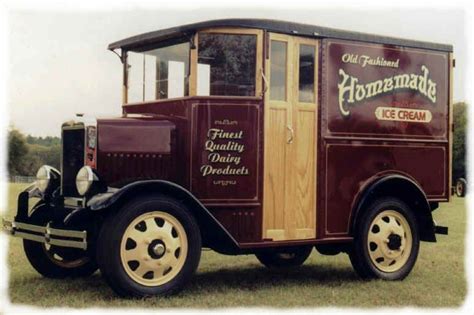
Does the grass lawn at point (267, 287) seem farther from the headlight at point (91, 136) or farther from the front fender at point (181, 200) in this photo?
the headlight at point (91, 136)

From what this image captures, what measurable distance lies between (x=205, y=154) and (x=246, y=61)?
107cm

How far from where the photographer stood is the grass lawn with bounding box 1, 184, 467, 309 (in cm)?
702

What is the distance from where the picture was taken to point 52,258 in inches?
325

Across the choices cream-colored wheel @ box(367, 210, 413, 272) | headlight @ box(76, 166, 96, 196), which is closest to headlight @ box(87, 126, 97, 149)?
headlight @ box(76, 166, 96, 196)

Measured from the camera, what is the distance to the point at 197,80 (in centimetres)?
757

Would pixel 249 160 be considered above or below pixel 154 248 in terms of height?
above

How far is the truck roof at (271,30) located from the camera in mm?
7633

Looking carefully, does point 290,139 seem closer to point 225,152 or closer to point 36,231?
point 225,152

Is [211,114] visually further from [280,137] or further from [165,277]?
[165,277]

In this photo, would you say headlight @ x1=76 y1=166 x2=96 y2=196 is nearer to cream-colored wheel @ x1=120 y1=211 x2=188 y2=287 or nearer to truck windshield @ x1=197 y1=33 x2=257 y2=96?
cream-colored wheel @ x1=120 y1=211 x2=188 y2=287

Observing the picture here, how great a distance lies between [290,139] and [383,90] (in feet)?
5.40

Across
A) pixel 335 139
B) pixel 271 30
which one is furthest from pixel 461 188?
pixel 271 30

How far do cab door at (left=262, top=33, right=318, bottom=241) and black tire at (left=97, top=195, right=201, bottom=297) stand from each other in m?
1.09

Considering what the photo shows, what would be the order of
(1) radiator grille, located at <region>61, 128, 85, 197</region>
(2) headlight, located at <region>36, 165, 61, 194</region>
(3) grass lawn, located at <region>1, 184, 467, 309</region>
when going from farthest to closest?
(2) headlight, located at <region>36, 165, 61, 194</region> → (1) radiator grille, located at <region>61, 128, 85, 197</region> → (3) grass lawn, located at <region>1, 184, 467, 309</region>
